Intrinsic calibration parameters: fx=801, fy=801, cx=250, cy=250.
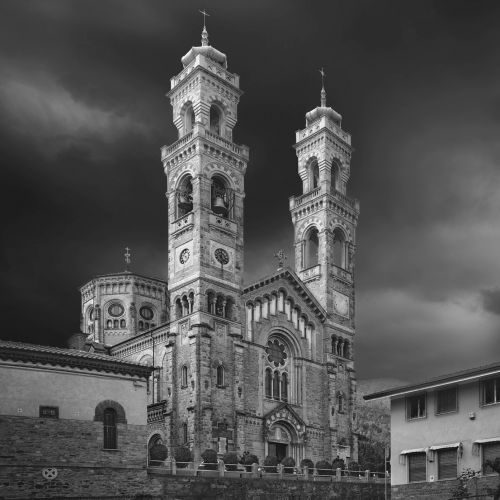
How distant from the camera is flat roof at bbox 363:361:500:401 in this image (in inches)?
1423

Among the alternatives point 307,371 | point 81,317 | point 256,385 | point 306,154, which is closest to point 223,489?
point 256,385

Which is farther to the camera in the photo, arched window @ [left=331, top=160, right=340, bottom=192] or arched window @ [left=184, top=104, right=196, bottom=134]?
arched window @ [left=331, top=160, right=340, bottom=192]

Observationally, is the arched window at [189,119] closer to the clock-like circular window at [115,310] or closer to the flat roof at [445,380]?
the clock-like circular window at [115,310]

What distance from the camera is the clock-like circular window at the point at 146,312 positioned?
8556cm

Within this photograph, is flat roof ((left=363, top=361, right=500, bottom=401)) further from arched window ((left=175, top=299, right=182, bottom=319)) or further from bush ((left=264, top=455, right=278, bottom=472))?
arched window ((left=175, top=299, right=182, bottom=319))

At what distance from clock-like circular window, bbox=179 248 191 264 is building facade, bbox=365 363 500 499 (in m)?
24.6

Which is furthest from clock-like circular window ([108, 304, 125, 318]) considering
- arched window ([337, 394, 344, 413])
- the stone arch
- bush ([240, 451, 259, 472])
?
the stone arch

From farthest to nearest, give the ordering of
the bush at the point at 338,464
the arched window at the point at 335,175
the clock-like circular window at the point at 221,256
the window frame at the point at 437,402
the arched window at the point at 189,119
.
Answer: the arched window at the point at 335,175
the arched window at the point at 189,119
the clock-like circular window at the point at 221,256
the bush at the point at 338,464
the window frame at the point at 437,402

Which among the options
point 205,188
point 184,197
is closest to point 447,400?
point 205,188

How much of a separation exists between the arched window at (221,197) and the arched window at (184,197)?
6.19ft

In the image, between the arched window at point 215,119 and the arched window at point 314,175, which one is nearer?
the arched window at point 215,119

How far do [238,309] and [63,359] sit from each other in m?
25.5

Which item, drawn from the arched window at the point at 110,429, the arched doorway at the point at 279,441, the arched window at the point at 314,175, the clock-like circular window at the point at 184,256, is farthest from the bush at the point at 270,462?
the arched window at the point at 314,175

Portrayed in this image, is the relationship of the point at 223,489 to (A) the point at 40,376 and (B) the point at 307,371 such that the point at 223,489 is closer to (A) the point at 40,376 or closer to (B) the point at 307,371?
(A) the point at 40,376
